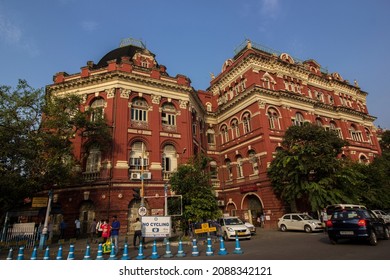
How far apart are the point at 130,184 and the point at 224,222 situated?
8.53 metres

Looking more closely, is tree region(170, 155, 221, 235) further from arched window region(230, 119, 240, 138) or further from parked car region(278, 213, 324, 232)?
arched window region(230, 119, 240, 138)

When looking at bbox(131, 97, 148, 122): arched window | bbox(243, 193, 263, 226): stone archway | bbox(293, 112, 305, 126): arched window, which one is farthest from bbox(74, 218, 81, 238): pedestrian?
bbox(293, 112, 305, 126): arched window

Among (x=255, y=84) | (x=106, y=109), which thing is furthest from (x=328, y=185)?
(x=106, y=109)

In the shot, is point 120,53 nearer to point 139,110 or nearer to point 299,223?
point 139,110

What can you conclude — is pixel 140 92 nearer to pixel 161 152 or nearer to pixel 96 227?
pixel 161 152

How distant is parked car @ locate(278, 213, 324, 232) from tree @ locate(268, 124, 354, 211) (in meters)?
1.20

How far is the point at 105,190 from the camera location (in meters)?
19.9

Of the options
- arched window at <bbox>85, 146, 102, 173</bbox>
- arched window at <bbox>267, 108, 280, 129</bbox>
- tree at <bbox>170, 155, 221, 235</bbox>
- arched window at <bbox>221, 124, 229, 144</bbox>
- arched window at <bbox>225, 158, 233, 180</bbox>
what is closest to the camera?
tree at <bbox>170, 155, 221, 235</bbox>

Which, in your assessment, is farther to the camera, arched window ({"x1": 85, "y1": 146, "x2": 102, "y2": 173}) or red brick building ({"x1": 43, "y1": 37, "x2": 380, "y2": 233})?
arched window ({"x1": 85, "y1": 146, "x2": 102, "y2": 173})

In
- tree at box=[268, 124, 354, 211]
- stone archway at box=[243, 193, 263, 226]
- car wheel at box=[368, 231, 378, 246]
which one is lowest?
car wheel at box=[368, 231, 378, 246]

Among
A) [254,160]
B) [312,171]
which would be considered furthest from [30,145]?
[312,171]

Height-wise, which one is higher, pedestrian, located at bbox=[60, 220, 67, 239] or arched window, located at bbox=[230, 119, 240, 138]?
arched window, located at bbox=[230, 119, 240, 138]

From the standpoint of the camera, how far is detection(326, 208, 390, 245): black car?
33.9 feet
